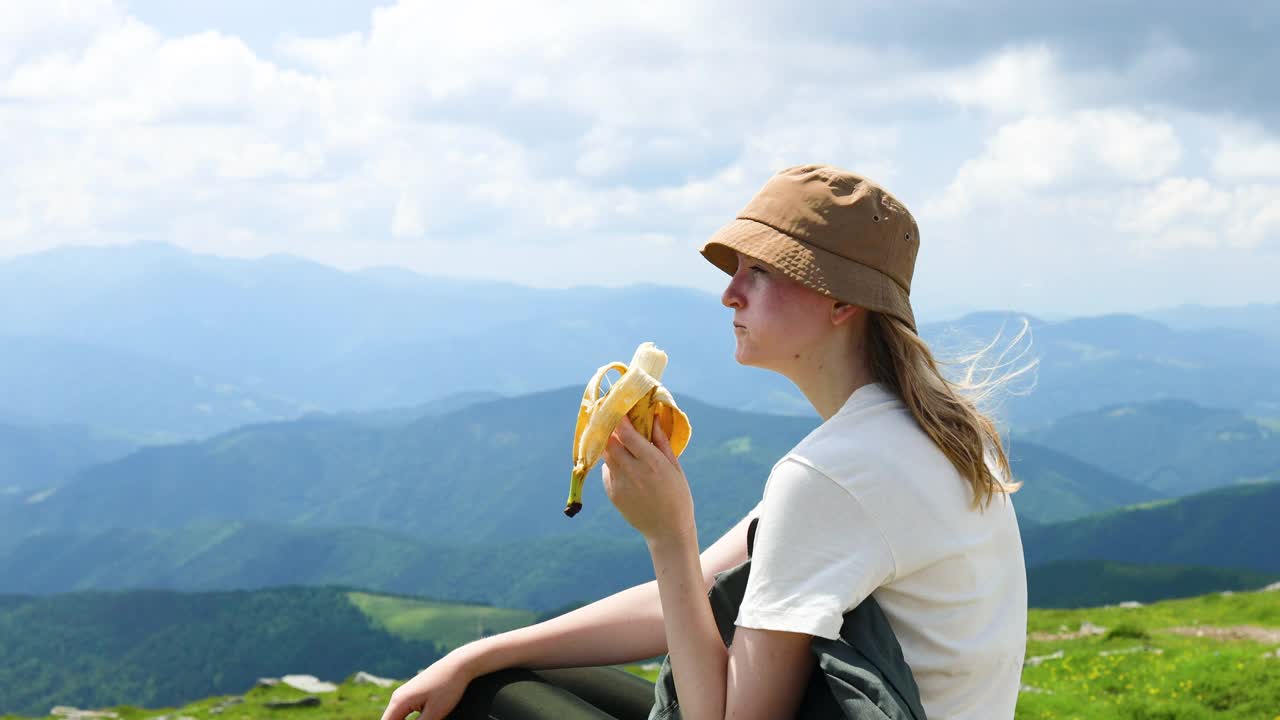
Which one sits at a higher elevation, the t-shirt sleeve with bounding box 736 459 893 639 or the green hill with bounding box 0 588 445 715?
the t-shirt sleeve with bounding box 736 459 893 639

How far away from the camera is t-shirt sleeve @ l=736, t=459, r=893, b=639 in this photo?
2904 mm

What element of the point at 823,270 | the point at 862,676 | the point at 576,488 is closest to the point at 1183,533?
the point at 823,270

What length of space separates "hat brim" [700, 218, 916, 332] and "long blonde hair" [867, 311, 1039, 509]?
0.10 meters

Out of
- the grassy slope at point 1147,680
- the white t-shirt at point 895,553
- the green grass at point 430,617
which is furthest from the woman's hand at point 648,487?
the green grass at point 430,617

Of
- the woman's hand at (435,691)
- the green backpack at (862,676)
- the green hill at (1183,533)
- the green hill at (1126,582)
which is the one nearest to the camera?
the green backpack at (862,676)

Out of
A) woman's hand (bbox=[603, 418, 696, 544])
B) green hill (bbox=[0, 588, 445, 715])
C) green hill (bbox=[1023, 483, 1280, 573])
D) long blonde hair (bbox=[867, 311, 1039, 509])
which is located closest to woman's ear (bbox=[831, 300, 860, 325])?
long blonde hair (bbox=[867, 311, 1039, 509])

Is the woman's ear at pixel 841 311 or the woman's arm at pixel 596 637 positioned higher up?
the woman's ear at pixel 841 311

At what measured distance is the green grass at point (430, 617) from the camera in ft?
447

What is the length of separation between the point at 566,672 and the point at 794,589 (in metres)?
1.73

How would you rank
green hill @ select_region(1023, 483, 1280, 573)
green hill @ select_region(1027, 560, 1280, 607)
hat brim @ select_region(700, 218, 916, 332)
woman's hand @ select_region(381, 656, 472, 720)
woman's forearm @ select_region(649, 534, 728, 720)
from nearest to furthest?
woman's forearm @ select_region(649, 534, 728, 720) < hat brim @ select_region(700, 218, 916, 332) < woman's hand @ select_region(381, 656, 472, 720) < green hill @ select_region(1027, 560, 1280, 607) < green hill @ select_region(1023, 483, 1280, 573)

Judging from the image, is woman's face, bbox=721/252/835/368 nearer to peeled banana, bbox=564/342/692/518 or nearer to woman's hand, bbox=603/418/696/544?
peeled banana, bbox=564/342/692/518

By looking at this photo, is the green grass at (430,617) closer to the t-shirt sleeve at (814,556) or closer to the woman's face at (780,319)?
the woman's face at (780,319)

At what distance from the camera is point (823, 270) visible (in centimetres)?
335

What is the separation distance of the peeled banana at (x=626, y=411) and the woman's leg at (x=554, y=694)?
88cm
